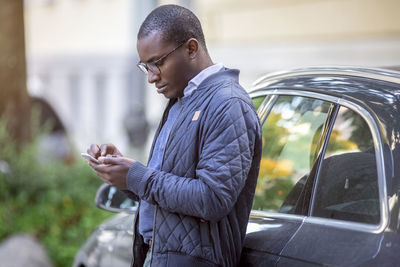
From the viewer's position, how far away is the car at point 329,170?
7.68 feet

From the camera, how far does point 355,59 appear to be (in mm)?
12602

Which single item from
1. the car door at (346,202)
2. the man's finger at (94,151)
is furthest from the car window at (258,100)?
the man's finger at (94,151)

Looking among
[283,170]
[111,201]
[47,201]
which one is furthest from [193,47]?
[47,201]

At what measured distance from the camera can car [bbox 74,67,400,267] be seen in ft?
7.68

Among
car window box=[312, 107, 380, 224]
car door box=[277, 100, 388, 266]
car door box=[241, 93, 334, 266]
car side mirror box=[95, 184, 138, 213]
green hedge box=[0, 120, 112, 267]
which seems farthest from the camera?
green hedge box=[0, 120, 112, 267]

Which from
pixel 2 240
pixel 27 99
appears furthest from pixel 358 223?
pixel 27 99

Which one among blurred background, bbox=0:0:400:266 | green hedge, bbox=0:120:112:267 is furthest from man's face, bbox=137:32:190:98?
green hedge, bbox=0:120:112:267

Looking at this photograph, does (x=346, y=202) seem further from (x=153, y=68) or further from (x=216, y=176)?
(x=153, y=68)

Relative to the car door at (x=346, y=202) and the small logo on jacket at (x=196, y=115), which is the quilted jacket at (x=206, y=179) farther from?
the car door at (x=346, y=202)

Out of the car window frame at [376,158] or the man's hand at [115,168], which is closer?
the car window frame at [376,158]

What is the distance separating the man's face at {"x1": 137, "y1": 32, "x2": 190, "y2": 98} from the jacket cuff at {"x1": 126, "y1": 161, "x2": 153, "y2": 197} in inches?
13.0

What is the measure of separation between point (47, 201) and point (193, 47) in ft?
15.7

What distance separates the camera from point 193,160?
2484 mm

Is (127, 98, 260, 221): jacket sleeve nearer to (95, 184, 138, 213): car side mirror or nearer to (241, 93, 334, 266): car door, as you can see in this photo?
(241, 93, 334, 266): car door
